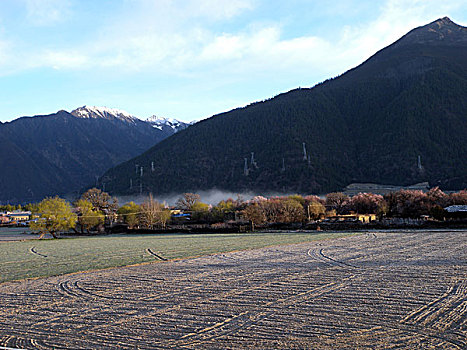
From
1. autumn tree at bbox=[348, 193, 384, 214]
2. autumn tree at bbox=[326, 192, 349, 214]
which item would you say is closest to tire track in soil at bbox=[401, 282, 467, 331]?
autumn tree at bbox=[348, 193, 384, 214]

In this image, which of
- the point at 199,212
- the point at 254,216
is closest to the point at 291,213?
the point at 254,216

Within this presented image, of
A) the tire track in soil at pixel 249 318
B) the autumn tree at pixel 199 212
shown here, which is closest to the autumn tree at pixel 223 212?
the autumn tree at pixel 199 212

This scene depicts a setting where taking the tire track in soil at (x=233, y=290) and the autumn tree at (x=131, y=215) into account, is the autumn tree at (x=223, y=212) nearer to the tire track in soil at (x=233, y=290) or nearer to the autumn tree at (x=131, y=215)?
the autumn tree at (x=131, y=215)

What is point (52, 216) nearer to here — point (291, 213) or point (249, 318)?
point (291, 213)

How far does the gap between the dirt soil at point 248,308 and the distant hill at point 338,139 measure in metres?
102

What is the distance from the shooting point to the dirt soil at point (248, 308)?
8469 mm

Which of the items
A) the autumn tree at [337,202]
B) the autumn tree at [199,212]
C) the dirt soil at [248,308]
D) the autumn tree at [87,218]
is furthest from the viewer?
the autumn tree at [199,212]

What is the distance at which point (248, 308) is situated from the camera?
10992mm

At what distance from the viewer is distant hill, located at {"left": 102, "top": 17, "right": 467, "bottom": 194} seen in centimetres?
12144

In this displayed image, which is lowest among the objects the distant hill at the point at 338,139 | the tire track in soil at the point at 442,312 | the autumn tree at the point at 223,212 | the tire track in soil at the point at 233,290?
the tire track in soil at the point at 233,290

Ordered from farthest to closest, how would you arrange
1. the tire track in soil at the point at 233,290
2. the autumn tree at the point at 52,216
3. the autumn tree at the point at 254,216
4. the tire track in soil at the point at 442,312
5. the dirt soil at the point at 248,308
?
the autumn tree at the point at 254,216 → the autumn tree at the point at 52,216 → the tire track in soil at the point at 233,290 → the tire track in soil at the point at 442,312 → the dirt soil at the point at 248,308

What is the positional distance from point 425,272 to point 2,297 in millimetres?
14347

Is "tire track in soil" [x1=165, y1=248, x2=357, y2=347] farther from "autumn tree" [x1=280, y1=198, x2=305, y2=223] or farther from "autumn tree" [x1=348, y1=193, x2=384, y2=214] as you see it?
"autumn tree" [x1=348, y1=193, x2=384, y2=214]

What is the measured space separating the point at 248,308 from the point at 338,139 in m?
137
